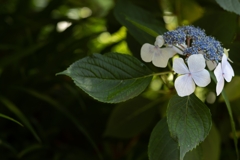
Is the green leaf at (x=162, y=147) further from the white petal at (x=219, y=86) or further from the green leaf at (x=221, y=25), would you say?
the green leaf at (x=221, y=25)

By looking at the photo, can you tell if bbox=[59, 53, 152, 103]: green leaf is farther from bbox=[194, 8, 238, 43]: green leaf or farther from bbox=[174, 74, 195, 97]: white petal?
bbox=[194, 8, 238, 43]: green leaf

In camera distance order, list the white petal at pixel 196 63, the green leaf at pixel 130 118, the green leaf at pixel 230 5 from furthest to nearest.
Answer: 1. the green leaf at pixel 130 118
2. the green leaf at pixel 230 5
3. the white petal at pixel 196 63

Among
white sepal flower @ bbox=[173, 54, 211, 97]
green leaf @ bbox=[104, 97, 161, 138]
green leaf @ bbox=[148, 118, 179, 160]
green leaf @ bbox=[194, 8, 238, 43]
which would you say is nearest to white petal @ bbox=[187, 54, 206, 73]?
white sepal flower @ bbox=[173, 54, 211, 97]

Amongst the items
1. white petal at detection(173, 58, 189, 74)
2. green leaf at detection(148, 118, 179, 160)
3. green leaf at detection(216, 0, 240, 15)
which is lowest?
green leaf at detection(148, 118, 179, 160)

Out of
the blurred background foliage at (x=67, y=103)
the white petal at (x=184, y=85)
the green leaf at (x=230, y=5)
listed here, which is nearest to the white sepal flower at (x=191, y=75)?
the white petal at (x=184, y=85)

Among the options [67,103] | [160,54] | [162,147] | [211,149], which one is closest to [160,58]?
[160,54]

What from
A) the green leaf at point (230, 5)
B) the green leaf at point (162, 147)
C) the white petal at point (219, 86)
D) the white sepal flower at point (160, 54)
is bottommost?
the green leaf at point (162, 147)

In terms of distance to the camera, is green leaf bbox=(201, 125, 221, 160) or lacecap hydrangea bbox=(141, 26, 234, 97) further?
green leaf bbox=(201, 125, 221, 160)

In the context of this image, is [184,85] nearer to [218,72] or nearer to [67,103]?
[218,72]
